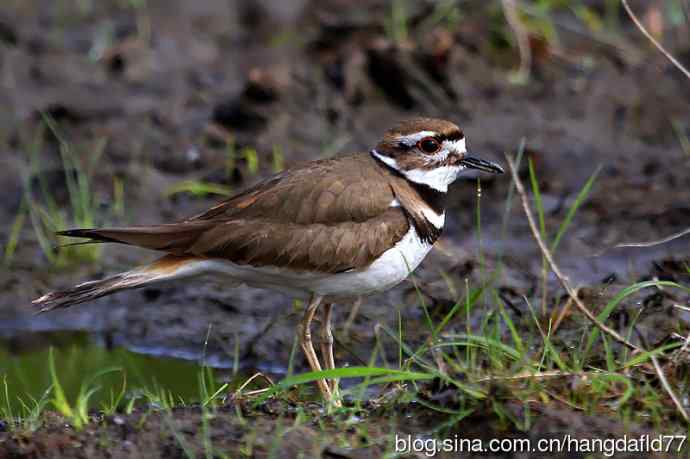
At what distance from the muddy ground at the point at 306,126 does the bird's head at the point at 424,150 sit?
865 mm

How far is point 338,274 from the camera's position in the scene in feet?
17.9

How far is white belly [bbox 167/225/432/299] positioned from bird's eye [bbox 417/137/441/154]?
486 mm

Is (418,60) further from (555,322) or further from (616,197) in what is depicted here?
(555,322)

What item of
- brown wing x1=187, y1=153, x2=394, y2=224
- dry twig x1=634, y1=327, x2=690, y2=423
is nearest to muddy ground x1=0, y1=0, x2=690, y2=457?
brown wing x1=187, y1=153, x2=394, y2=224

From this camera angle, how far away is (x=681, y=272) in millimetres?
6559

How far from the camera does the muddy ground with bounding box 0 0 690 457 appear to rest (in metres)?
7.21

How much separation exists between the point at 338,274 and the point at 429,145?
2.73ft

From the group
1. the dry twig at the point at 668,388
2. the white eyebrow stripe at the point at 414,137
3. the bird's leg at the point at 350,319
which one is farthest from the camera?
the bird's leg at the point at 350,319

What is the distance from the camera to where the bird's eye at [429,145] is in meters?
5.82

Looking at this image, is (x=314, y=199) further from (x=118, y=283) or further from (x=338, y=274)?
(x=118, y=283)

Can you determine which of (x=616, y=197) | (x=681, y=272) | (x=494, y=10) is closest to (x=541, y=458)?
(x=681, y=272)

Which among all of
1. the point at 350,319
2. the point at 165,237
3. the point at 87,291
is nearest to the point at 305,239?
the point at 165,237

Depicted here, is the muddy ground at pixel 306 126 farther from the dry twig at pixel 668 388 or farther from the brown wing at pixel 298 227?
the dry twig at pixel 668 388

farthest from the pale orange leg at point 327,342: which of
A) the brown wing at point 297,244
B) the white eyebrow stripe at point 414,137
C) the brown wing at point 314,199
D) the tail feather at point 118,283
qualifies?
the white eyebrow stripe at point 414,137
